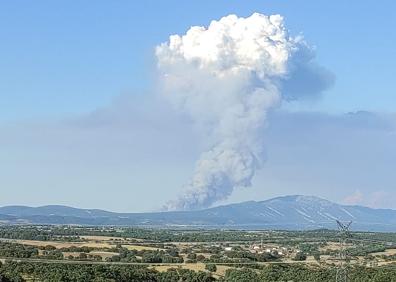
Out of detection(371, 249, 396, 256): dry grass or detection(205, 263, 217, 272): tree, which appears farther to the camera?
detection(371, 249, 396, 256): dry grass

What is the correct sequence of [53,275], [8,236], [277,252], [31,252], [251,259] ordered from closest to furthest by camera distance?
[53,275]
[31,252]
[251,259]
[277,252]
[8,236]

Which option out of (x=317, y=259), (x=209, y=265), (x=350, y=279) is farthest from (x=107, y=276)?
(x=317, y=259)

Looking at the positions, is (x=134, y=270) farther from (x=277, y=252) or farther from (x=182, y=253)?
(x=277, y=252)

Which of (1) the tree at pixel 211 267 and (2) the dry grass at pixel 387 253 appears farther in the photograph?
(2) the dry grass at pixel 387 253

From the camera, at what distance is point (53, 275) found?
76.7 metres

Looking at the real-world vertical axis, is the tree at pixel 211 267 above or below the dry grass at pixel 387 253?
below

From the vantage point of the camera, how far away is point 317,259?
392ft

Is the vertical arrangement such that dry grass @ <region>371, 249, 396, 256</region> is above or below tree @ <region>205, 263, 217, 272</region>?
above

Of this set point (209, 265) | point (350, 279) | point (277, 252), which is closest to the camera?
point (350, 279)

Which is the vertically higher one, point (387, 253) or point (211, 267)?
point (387, 253)

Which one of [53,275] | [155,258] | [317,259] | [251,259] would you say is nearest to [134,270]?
[53,275]

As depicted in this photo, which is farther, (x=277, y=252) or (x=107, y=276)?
(x=277, y=252)

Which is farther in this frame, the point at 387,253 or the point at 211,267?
the point at 387,253

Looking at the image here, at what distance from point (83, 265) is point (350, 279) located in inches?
1219
